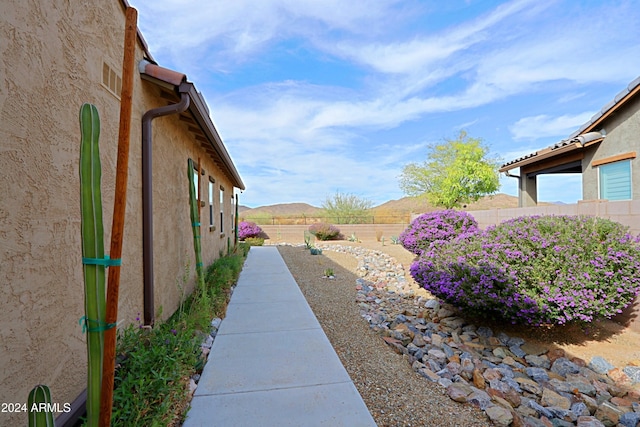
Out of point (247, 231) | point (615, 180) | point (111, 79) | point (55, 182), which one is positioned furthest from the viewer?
point (247, 231)

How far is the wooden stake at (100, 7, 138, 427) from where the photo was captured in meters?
1.54

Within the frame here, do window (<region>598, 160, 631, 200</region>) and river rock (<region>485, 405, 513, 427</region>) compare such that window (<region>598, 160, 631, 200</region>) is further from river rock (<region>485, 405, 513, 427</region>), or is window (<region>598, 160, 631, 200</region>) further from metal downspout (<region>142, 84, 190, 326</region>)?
metal downspout (<region>142, 84, 190, 326</region>)

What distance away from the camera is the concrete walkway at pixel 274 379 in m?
2.32

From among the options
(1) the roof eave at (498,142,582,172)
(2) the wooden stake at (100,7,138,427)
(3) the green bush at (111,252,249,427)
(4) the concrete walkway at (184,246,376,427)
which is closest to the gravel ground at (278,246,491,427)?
(4) the concrete walkway at (184,246,376,427)

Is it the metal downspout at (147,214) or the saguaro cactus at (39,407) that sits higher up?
the metal downspout at (147,214)

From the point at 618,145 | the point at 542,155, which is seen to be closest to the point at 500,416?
the point at 618,145

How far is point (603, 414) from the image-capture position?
9.59 ft

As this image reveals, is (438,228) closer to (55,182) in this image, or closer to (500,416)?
(500,416)

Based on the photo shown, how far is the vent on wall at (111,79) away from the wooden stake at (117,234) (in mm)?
1199

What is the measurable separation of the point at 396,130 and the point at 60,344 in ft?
71.9

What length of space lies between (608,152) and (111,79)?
10.8 metres

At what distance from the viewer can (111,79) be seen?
2.75 m

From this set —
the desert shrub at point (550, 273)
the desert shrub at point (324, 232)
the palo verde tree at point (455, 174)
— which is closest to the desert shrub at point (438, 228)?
the desert shrub at point (550, 273)

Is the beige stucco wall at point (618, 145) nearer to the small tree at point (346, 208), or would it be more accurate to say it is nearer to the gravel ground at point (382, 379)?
the gravel ground at point (382, 379)
